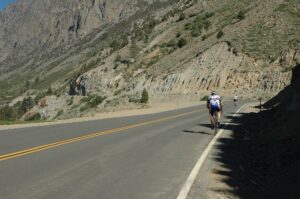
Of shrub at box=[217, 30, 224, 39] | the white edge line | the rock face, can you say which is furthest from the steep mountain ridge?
the white edge line

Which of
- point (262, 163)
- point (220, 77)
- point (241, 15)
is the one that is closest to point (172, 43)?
point (241, 15)

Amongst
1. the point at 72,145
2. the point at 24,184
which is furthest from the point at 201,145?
the point at 24,184

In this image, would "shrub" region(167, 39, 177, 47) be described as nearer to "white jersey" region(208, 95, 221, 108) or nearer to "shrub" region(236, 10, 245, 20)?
"shrub" region(236, 10, 245, 20)

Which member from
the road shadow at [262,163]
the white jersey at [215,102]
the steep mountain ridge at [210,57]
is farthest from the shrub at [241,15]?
the road shadow at [262,163]

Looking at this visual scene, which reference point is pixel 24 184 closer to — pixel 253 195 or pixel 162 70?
pixel 253 195

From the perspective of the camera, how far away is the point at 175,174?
9562 mm

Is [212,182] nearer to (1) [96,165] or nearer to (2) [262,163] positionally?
(1) [96,165]

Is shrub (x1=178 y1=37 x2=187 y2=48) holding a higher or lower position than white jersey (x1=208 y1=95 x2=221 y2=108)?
higher

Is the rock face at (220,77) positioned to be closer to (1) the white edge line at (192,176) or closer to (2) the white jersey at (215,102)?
(2) the white jersey at (215,102)

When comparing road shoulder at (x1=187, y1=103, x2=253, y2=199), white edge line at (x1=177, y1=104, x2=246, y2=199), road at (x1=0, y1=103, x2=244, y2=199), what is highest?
road at (x1=0, y1=103, x2=244, y2=199)

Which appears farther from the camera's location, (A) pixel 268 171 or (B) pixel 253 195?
(A) pixel 268 171

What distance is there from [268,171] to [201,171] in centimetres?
163

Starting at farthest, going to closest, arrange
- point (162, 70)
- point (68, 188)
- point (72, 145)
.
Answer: point (162, 70)
point (72, 145)
point (68, 188)

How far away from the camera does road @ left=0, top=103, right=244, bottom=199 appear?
7.84m
